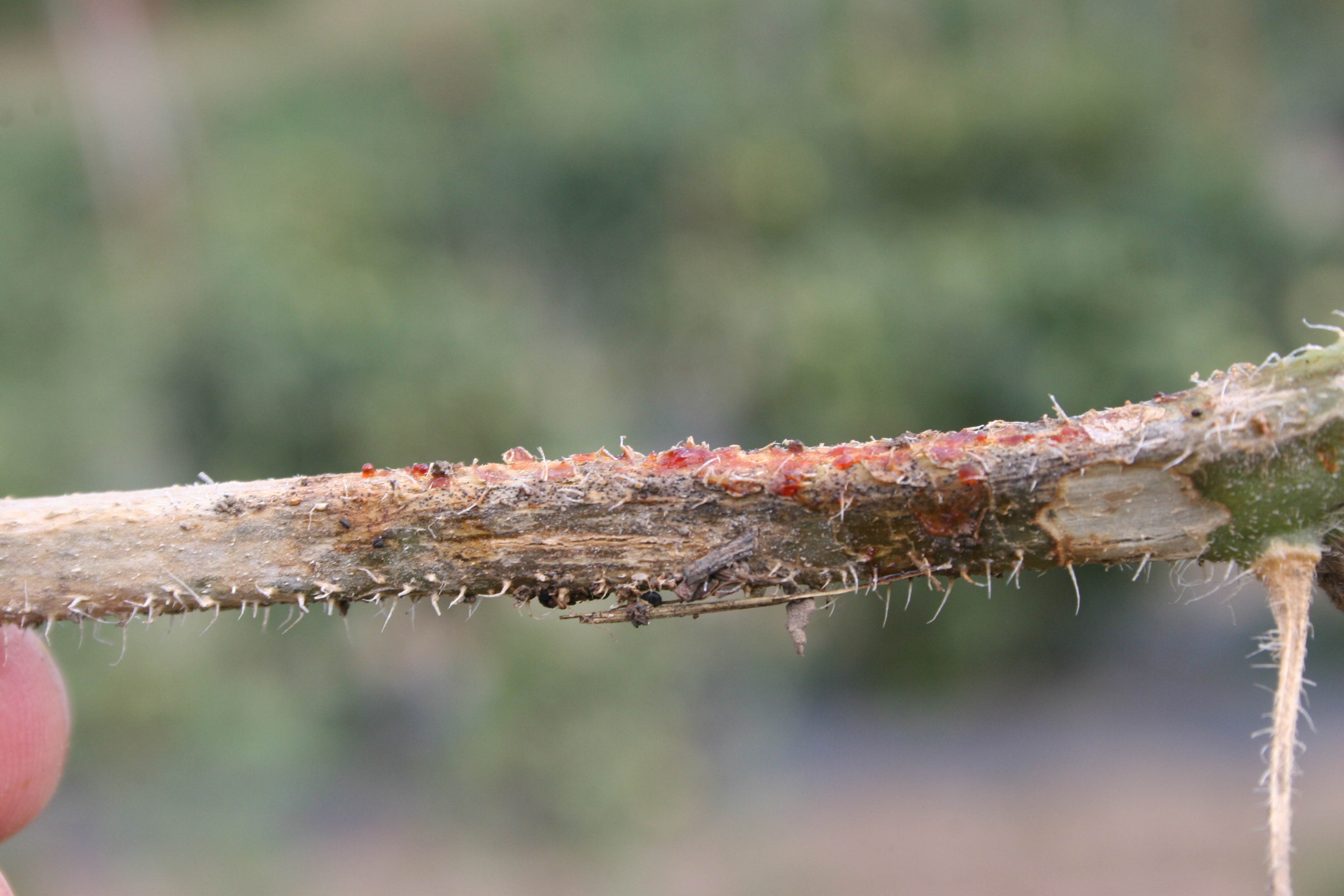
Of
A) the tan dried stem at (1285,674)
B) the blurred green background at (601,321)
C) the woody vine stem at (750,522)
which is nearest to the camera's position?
the tan dried stem at (1285,674)

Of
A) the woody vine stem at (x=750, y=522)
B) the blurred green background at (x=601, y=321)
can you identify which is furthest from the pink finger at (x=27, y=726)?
the blurred green background at (x=601, y=321)

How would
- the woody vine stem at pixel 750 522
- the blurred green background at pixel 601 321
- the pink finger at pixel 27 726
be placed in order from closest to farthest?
the woody vine stem at pixel 750 522 → the pink finger at pixel 27 726 → the blurred green background at pixel 601 321

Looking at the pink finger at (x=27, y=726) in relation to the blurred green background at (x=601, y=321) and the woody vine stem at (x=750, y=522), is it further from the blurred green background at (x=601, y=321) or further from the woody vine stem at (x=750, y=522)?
the blurred green background at (x=601, y=321)

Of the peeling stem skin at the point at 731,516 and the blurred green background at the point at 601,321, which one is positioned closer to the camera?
the peeling stem skin at the point at 731,516

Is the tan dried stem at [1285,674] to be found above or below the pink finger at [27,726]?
below

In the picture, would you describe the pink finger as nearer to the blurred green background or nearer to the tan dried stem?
the tan dried stem

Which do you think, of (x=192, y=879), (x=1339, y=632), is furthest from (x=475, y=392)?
(x=1339, y=632)

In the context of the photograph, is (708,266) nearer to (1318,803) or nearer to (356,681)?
(356,681)
